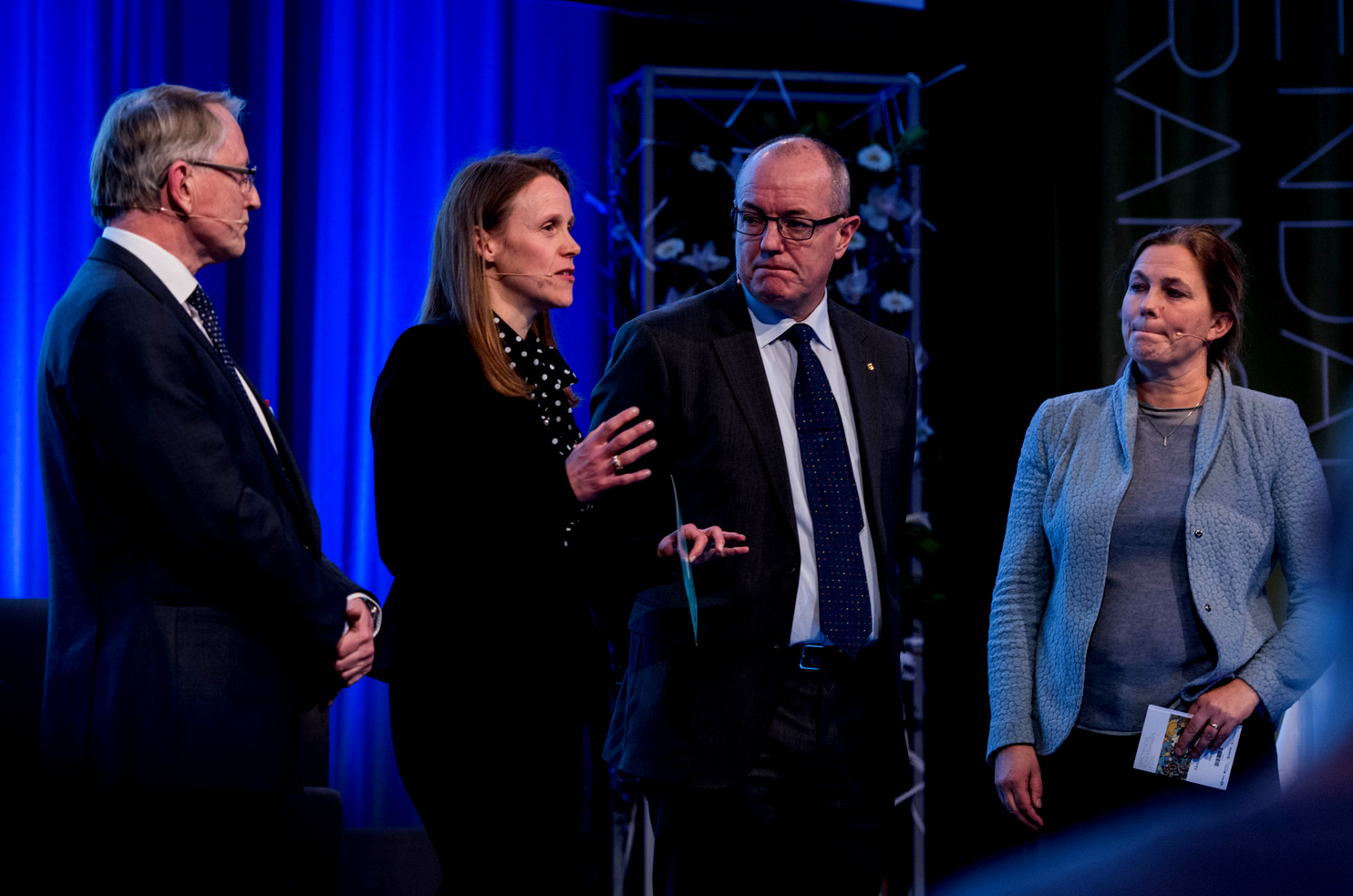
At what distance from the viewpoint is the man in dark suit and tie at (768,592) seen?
204cm

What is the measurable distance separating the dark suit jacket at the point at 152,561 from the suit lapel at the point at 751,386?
0.79 meters

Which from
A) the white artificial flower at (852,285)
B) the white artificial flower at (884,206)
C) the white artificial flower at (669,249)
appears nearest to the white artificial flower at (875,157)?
the white artificial flower at (884,206)

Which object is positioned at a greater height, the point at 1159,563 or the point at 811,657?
the point at 1159,563

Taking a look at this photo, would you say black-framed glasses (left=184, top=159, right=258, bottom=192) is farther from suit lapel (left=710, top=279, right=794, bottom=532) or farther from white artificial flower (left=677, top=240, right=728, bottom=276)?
white artificial flower (left=677, top=240, right=728, bottom=276)

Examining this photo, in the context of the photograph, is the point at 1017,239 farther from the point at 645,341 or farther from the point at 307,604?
the point at 307,604

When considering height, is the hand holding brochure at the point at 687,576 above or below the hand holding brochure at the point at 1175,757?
above

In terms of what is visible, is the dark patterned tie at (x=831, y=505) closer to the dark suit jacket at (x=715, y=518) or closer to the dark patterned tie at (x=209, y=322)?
the dark suit jacket at (x=715, y=518)

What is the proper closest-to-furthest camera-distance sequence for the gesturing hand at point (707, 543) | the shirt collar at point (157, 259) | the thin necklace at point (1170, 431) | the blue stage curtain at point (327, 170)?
the shirt collar at point (157, 259), the gesturing hand at point (707, 543), the thin necklace at point (1170, 431), the blue stage curtain at point (327, 170)

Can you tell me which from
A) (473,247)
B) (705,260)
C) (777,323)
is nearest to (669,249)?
(705,260)

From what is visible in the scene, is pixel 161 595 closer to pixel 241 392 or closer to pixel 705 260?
pixel 241 392

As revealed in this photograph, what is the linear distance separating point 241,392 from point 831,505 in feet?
3.28

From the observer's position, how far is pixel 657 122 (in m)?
3.92

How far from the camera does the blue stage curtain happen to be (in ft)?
12.0

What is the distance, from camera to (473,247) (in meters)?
2.16
